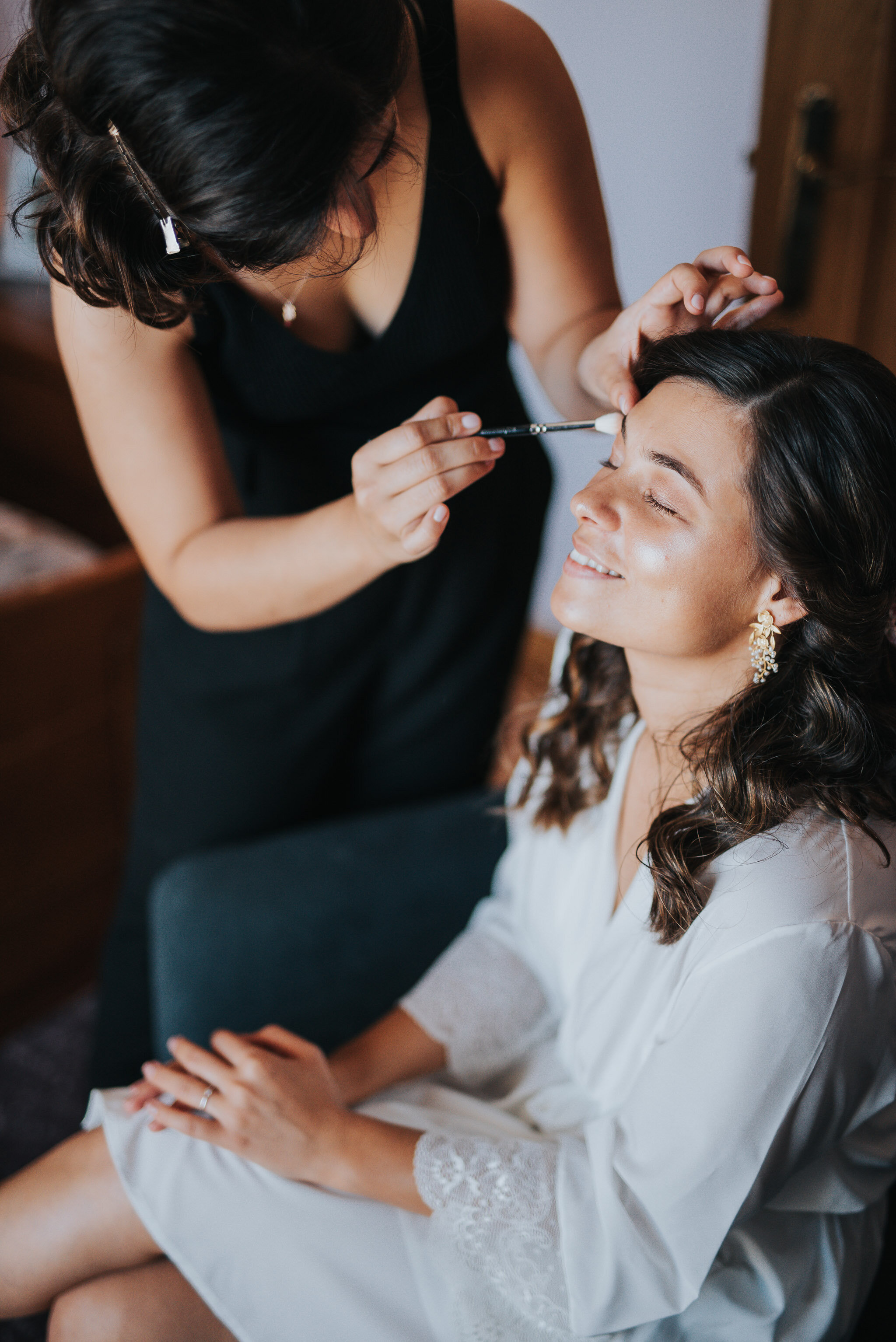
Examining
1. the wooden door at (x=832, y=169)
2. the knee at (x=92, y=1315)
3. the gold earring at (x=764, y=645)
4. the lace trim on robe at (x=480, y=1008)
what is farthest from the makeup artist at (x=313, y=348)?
the wooden door at (x=832, y=169)

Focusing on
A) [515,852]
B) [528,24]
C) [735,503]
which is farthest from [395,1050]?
[528,24]

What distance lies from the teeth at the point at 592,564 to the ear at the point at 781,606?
131mm

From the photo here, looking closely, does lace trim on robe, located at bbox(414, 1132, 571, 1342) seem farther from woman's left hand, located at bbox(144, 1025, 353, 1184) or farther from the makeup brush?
the makeup brush

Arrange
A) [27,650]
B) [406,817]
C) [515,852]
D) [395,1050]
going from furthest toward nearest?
1. [27,650]
2. [406,817]
3. [515,852]
4. [395,1050]

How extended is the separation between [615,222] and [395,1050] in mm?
1282

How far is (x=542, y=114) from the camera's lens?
3.48 feet

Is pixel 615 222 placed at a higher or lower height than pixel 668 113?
lower

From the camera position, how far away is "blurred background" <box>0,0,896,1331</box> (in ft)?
5.49

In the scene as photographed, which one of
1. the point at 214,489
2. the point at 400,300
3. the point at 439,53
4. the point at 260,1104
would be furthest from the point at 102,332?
the point at 260,1104

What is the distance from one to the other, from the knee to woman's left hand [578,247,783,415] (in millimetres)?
939

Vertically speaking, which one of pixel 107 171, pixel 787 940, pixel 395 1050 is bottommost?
pixel 395 1050

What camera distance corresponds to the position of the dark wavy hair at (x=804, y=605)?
2.82ft

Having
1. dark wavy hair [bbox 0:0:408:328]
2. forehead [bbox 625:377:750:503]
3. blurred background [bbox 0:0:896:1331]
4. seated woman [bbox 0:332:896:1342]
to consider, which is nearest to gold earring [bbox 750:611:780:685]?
seated woman [bbox 0:332:896:1342]

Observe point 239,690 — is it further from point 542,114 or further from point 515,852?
point 542,114
